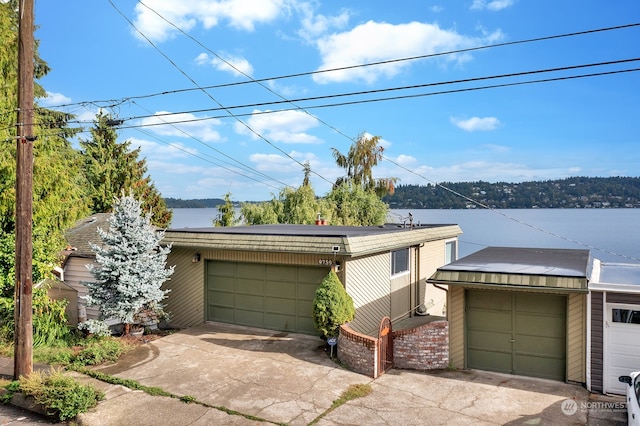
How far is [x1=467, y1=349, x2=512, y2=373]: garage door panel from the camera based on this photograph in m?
10.8

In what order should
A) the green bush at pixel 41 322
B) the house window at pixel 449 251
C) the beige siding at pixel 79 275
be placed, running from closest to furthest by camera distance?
1. the green bush at pixel 41 322
2. the beige siding at pixel 79 275
3. the house window at pixel 449 251

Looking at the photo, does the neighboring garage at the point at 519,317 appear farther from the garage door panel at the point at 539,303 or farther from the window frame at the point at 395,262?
the window frame at the point at 395,262

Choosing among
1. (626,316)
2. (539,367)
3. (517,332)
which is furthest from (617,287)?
(539,367)

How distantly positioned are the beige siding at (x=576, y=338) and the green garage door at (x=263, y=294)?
6495mm

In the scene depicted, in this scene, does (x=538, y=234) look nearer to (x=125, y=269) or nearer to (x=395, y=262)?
(x=395, y=262)

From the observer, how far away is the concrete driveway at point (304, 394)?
8273 mm

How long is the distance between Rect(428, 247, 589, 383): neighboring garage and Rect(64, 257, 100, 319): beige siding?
45.1ft

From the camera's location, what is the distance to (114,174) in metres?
38.9

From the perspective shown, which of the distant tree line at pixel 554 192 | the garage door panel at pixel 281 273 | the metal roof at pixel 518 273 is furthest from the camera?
the distant tree line at pixel 554 192

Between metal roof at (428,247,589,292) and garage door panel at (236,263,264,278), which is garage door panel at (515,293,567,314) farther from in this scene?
garage door panel at (236,263,264,278)

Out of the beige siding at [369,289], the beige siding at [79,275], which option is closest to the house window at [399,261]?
the beige siding at [369,289]

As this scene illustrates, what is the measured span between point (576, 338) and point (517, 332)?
126 cm

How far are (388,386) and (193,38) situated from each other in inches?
461

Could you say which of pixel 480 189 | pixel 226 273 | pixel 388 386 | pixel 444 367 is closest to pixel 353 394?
pixel 388 386
